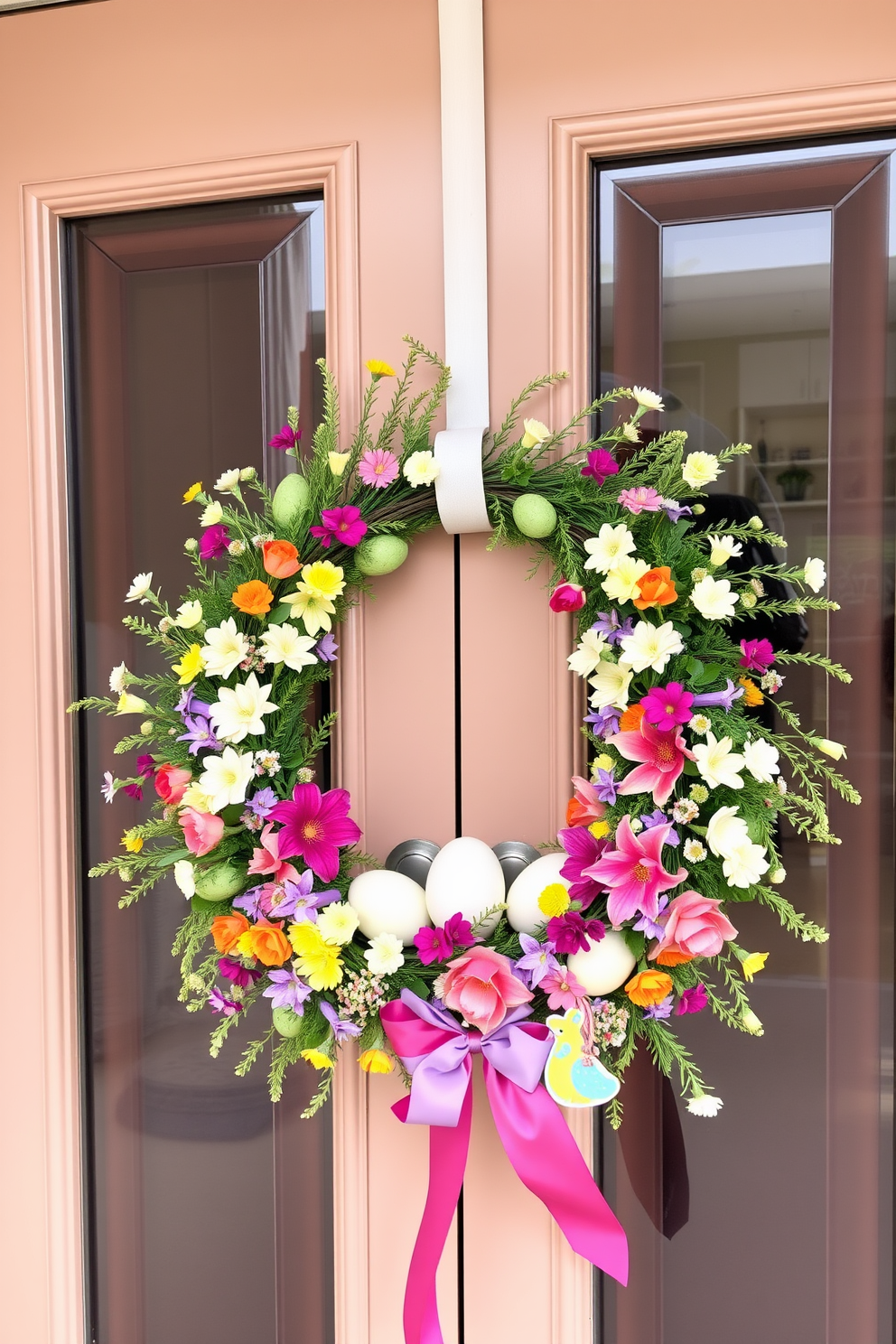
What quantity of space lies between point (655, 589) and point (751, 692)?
145mm

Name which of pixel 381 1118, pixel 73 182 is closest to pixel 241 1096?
pixel 381 1118

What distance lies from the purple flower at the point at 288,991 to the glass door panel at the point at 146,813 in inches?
10.7

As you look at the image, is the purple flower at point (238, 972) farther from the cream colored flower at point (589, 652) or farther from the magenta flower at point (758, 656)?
the magenta flower at point (758, 656)

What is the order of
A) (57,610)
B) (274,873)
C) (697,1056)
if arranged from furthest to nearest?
(57,610) → (697,1056) → (274,873)

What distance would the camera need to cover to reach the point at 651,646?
762 millimetres

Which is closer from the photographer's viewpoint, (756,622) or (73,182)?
(756,622)

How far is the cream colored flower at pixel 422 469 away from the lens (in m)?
0.82

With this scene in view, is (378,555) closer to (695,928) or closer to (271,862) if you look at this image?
(271,862)

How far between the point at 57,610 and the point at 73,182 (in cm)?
49

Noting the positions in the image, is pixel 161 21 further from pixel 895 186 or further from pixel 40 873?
pixel 40 873

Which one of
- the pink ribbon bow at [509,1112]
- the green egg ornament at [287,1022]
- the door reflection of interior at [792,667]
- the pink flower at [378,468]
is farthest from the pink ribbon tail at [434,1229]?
the pink flower at [378,468]

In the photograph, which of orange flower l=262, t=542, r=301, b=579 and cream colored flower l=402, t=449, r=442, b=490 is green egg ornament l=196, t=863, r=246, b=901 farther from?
cream colored flower l=402, t=449, r=442, b=490

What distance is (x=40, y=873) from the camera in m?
1.05

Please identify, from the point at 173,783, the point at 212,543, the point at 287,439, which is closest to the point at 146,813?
the point at 173,783
